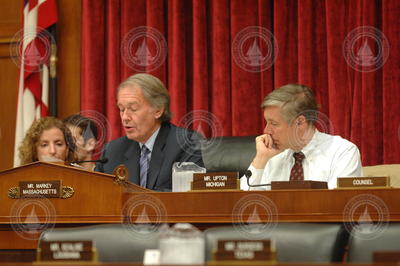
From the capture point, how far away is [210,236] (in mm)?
1936

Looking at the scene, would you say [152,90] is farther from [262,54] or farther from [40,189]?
[40,189]

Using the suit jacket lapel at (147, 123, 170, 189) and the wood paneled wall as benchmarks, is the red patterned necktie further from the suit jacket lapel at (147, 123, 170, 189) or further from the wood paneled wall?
the wood paneled wall

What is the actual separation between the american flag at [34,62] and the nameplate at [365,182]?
Result: 10.1ft

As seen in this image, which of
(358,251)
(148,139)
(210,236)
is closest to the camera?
(358,251)

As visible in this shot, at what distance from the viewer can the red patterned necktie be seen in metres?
3.46

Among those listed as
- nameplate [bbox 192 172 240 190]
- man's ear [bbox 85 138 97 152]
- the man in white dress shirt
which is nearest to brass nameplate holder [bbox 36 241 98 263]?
nameplate [bbox 192 172 240 190]

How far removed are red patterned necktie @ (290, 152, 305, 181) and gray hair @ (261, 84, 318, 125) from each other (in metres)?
0.16

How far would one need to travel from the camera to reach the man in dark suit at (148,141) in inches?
148

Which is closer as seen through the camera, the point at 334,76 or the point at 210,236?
the point at 210,236

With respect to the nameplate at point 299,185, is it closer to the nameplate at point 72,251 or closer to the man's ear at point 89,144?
the nameplate at point 72,251

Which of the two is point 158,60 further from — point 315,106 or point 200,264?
point 200,264

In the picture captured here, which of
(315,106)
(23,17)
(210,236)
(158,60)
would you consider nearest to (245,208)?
(210,236)

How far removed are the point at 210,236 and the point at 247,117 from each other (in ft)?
9.98

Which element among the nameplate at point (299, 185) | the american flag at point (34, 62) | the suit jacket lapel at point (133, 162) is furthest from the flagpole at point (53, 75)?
the nameplate at point (299, 185)
